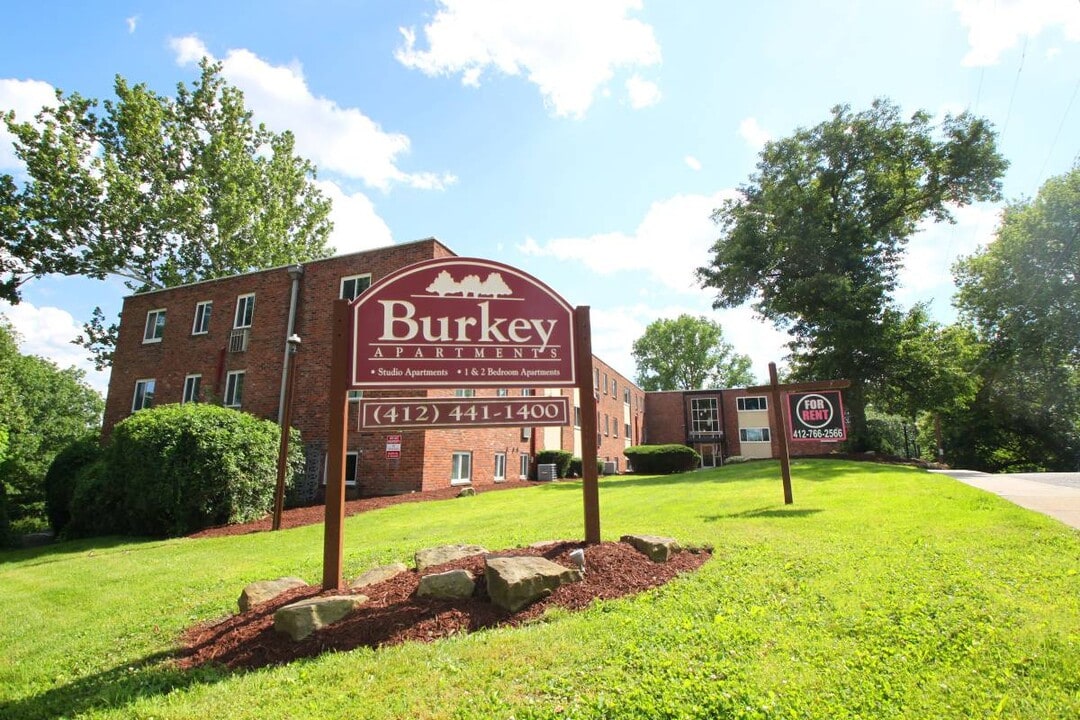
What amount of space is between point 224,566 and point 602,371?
2775 cm

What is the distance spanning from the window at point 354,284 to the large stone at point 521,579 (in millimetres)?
15415

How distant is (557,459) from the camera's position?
24078mm

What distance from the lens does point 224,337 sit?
70.1ft

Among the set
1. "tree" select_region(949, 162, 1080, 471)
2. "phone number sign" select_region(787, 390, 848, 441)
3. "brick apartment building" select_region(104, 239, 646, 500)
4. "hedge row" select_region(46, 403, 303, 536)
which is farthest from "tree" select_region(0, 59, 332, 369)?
"tree" select_region(949, 162, 1080, 471)

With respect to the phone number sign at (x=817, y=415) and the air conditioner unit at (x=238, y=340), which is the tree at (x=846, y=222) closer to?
the phone number sign at (x=817, y=415)

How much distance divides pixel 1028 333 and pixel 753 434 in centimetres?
1846

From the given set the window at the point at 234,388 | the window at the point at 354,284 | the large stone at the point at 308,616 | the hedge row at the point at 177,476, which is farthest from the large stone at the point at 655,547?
the window at the point at 234,388

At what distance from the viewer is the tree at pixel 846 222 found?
24406mm

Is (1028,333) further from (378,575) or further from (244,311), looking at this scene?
(244,311)

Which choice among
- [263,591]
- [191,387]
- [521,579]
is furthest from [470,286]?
[191,387]

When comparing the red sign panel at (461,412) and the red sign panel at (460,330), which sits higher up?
the red sign panel at (460,330)

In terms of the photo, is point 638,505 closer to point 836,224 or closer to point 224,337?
point 224,337

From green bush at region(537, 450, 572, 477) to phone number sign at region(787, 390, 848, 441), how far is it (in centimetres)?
1415

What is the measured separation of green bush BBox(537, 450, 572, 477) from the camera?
23.9m
